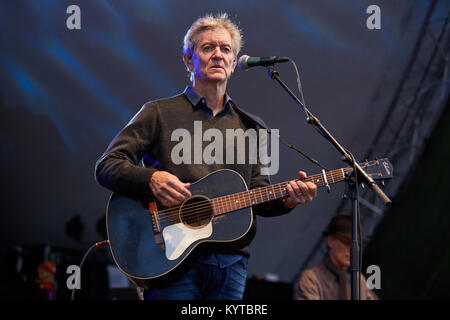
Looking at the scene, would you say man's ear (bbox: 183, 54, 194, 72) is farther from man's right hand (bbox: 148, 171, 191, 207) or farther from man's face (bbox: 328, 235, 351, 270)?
man's face (bbox: 328, 235, 351, 270)

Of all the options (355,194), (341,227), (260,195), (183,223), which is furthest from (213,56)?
(341,227)

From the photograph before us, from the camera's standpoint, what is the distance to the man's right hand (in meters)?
2.24

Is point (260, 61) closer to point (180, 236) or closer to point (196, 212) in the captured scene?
point (196, 212)

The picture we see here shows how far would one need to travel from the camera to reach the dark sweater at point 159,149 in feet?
7.57

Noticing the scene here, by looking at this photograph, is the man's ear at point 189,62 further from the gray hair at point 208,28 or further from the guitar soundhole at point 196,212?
Result: the guitar soundhole at point 196,212

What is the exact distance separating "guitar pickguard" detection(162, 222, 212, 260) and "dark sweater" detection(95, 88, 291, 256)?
209mm

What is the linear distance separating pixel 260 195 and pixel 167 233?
530 mm

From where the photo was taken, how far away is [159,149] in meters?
2.46

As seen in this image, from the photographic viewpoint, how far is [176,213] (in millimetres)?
2387

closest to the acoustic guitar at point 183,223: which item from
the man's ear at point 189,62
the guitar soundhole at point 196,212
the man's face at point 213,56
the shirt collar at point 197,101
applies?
the guitar soundhole at point 196,212

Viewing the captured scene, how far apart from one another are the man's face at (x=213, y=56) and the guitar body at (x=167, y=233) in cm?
58

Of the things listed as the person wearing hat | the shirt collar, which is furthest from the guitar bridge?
the person wearing hat
